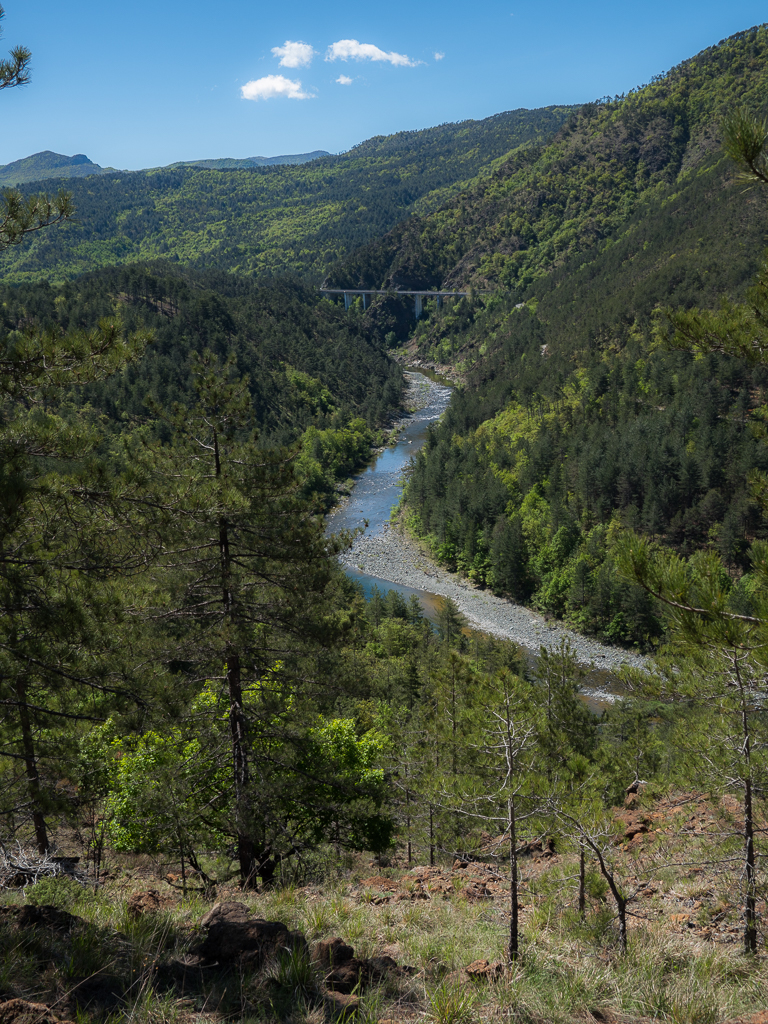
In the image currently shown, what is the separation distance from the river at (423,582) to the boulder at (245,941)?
22.8 meters

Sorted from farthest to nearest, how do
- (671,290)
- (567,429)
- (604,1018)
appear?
(671,290) < (567,429) < (604,1018)

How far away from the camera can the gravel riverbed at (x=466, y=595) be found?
136ft

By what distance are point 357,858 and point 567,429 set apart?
5371 cm

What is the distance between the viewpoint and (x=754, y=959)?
233 inches

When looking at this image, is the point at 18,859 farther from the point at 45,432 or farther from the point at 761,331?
the point at 761,331

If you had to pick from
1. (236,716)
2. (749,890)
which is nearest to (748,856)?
(749,890)

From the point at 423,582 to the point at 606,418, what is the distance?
1027 inches

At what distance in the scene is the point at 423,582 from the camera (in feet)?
174

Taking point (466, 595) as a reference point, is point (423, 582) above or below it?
above

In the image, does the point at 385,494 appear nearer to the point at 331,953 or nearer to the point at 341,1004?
the point at 331,953

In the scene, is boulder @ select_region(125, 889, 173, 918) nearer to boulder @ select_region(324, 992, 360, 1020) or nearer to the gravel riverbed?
boulder @ select_region(324, 992, 360, 1020)

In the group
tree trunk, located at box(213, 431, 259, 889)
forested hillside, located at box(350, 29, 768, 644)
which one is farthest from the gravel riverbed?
tree trunk, located at box(213, 431, 259, 889)

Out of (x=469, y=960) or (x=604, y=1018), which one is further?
(x=469, y=960)

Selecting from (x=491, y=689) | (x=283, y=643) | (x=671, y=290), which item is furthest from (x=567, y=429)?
(x=283, y=643)
